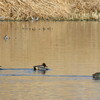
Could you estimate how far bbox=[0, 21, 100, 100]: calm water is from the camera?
13305 mm

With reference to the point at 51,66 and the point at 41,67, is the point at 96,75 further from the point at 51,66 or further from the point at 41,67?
the point at 51,66

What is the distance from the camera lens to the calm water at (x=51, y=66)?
1330cm

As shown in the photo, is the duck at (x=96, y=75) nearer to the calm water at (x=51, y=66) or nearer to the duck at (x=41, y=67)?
the calm water at (x=51, y=66)

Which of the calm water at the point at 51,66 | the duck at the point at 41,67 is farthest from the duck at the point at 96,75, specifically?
the duck at the point at 41,67

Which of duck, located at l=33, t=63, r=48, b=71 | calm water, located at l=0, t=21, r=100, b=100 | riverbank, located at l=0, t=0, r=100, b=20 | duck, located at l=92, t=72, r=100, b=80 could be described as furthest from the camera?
riverbank, located at l=0, t=0, r=100, b=20

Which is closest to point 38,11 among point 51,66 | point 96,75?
A: point 51,66

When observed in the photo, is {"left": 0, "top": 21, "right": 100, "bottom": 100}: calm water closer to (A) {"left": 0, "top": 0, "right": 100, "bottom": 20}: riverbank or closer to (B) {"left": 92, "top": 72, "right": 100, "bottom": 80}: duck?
(B) {"left": 92, "top": 72, "right": 100, "bottom": 80}: duck

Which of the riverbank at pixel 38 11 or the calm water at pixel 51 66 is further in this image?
the riverbank at pixel 38 11

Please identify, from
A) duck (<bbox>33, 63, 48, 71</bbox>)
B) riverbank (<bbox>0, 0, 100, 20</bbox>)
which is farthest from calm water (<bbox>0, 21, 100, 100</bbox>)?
riverbank (<bbox>0, 0, 100, 20</bbox>)

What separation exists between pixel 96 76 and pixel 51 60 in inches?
163

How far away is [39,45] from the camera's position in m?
23.8

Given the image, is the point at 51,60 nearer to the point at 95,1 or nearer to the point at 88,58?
the point at 88,58

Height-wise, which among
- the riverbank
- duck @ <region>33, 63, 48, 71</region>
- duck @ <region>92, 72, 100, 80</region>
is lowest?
duck @ <region>92, 72, 100, 80</region>

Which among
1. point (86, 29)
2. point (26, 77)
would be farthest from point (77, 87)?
point (86, 29)
